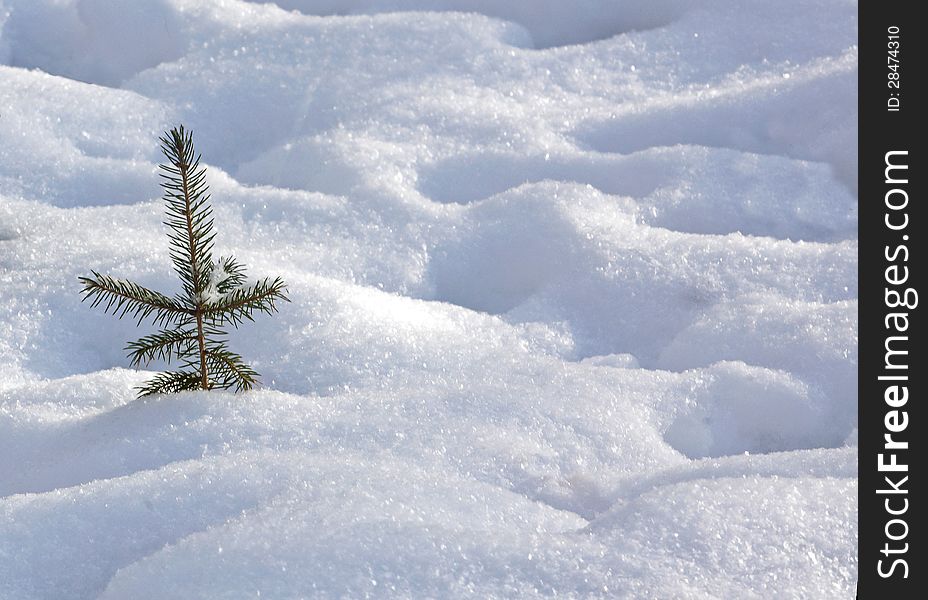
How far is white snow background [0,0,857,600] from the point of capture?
6.85ft

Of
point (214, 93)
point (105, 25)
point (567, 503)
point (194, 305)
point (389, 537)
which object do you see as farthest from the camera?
point (105, 25)

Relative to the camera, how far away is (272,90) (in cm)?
429

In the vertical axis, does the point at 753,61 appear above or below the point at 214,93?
above
